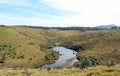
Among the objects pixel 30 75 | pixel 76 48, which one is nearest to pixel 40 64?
pixel 76 48

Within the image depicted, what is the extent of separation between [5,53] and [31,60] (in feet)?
71.4

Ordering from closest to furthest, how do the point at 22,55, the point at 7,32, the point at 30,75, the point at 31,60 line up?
the point at 30,75, the point at 31,60, the point at 22,55, the point at 7,32

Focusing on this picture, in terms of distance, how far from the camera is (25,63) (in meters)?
107

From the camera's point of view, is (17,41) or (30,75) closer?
(30,75)

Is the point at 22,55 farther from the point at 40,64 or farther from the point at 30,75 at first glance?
the point at 30,75

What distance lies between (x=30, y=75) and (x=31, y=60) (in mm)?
94176

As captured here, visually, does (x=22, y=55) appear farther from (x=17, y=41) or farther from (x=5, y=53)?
(x=17, y=41)

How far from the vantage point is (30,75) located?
21.5m

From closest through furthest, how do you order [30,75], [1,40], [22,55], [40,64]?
[30,75] → [40,64] → [22,55] → [1,40]

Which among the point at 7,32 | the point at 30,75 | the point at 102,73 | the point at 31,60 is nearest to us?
the point at 102,73

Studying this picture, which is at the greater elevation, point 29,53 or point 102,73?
point 102,73

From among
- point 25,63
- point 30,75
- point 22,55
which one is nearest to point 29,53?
point 22,55

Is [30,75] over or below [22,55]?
over

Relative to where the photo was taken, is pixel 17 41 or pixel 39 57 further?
pixel 17 41
